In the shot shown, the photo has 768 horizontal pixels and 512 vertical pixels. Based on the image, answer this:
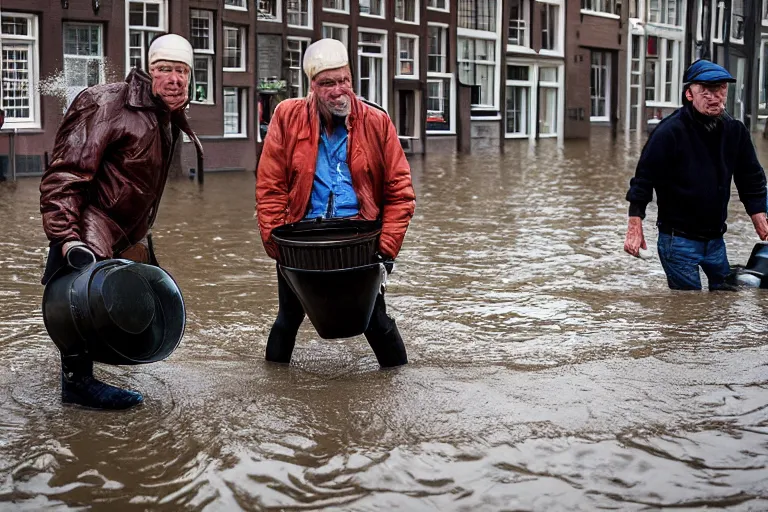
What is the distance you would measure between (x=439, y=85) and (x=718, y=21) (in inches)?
829

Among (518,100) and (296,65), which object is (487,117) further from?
(296,65)

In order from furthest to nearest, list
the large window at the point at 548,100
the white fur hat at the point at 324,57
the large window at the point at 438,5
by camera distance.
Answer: the large window at the point at 548,100
the large window at the point at 438,5
the white fur hat at the point at 324,57

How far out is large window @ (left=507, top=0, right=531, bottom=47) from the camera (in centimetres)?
4094

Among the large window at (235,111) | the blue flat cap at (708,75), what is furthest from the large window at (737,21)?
the blue flat cap at (708,75)

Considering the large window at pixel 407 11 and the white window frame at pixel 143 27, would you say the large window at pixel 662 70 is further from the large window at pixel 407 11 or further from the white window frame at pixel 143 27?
the white window frame at pixel 143 27

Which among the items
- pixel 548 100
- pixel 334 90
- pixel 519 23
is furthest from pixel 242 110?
pixel 334 90

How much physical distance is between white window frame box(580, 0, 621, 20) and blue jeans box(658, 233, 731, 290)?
3709cm

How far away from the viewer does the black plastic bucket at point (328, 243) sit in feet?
17.4

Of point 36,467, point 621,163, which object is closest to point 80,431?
point 36,467

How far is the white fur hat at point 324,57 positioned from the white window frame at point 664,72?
44.0 meters

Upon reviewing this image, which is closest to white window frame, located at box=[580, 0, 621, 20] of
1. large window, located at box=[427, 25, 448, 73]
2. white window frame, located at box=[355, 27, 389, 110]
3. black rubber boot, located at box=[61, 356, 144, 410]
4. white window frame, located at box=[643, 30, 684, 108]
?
white window frame, located at box=[643, 30, 684, 108]

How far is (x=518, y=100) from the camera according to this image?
1630 inches

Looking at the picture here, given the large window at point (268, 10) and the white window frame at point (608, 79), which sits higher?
the large window at point (268, 10)

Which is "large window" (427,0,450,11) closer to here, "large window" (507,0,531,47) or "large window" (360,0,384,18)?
"large window" (360,0,384,18)
